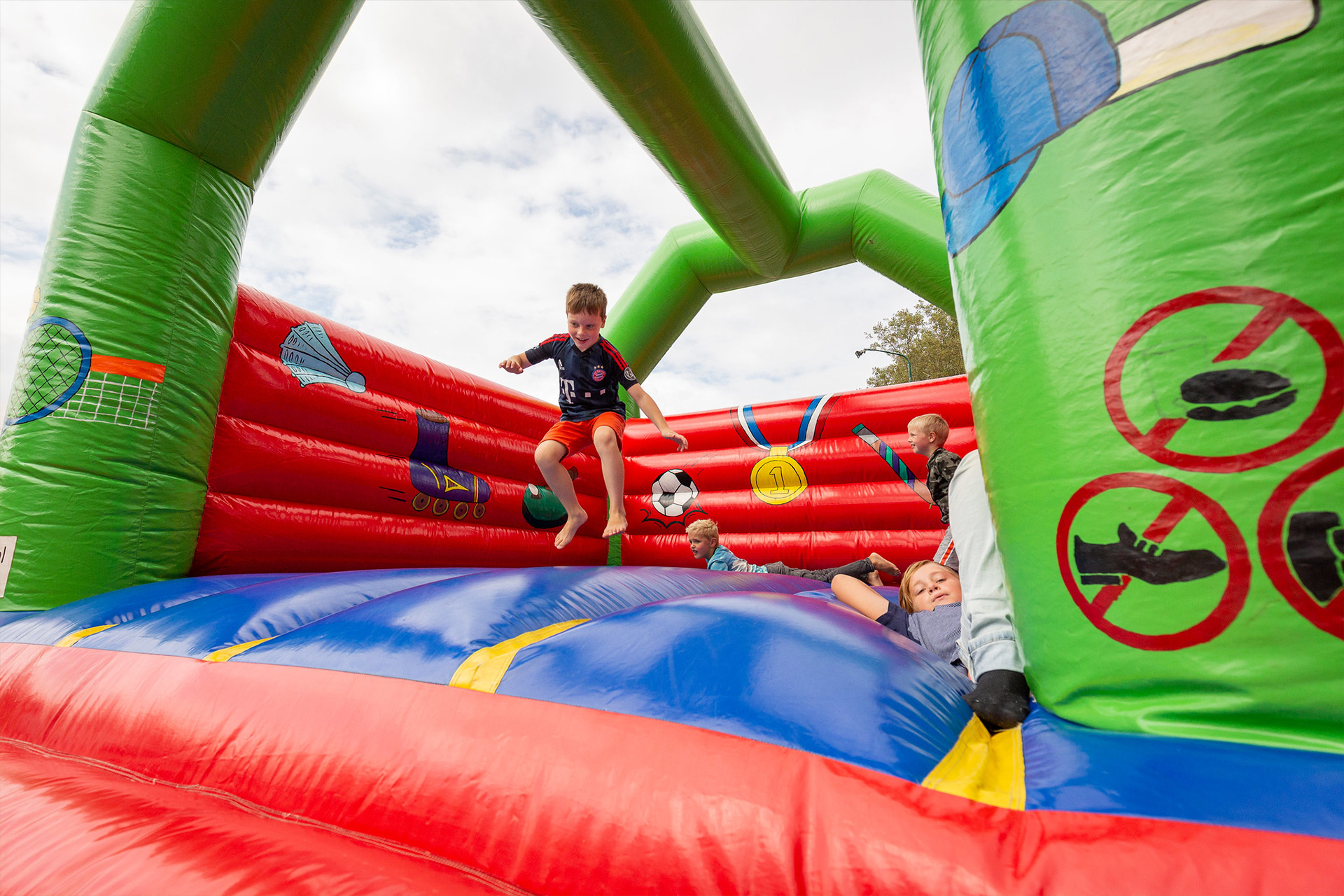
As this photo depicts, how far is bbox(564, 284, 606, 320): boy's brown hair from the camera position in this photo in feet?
7.82

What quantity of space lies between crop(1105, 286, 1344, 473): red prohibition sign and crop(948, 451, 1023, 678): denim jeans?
8.9 inches

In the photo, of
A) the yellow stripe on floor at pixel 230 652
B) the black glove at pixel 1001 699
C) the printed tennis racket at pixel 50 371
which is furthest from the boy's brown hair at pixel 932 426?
the printed tennis racket at pixel 50 371

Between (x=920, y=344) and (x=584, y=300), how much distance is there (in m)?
13.2

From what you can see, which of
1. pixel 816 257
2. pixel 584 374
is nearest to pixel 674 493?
pixel 584 374

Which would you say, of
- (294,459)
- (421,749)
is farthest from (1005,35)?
(294,459)

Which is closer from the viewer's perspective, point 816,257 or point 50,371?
point 50,371

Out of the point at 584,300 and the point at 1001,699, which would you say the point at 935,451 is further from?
the point at 1001,699

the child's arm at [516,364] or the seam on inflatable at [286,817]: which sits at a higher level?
the child's arm at [516,364]

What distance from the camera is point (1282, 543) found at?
1.77ft

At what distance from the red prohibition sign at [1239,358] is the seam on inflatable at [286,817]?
75cm

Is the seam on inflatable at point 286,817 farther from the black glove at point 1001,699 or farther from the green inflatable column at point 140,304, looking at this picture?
the green inflatable column at point 140,304

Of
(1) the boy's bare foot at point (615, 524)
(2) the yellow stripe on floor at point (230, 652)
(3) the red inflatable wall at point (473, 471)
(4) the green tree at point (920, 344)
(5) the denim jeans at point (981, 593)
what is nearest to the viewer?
(5) the denim jeans at point (981, 593)

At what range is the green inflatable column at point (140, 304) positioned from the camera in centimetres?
155

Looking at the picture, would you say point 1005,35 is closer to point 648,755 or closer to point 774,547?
point 648,755
